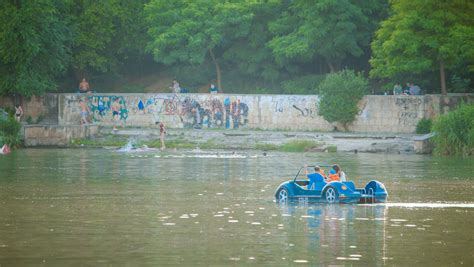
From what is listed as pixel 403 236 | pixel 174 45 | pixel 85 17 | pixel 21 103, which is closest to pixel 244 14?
pixel 174 45

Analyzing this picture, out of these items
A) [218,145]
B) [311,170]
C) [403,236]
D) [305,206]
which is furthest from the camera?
[218,145]

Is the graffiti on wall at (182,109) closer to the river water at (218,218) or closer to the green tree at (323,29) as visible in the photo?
the green tree at (323,29)

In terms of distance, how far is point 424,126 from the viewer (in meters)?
68.2

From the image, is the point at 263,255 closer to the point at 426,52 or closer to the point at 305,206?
the point at 305,206

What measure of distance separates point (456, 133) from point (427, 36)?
9.69m

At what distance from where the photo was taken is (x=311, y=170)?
51.3 metres

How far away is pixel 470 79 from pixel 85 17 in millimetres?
26104

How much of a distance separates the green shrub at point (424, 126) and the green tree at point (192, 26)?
15108 mm

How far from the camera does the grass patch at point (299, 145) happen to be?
212 ft

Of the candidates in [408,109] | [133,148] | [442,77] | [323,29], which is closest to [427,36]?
[442,77]

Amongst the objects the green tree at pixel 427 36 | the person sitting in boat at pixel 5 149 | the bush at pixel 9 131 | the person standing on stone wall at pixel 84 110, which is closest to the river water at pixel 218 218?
the person sitting in boat at pixel 5 149

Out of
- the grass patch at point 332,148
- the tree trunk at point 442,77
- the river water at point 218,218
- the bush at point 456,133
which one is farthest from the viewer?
the tree trunk at point 442,77

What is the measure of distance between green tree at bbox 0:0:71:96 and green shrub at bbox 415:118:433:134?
78.3ft

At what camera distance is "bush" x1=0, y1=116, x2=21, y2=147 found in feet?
215
